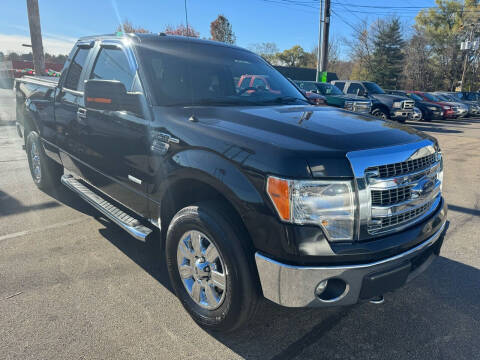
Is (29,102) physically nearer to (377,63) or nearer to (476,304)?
(476,304)

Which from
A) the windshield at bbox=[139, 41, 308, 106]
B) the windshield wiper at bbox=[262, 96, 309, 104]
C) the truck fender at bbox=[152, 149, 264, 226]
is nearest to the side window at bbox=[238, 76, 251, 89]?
the windshield at bbox=[139, 41, 308, 106]

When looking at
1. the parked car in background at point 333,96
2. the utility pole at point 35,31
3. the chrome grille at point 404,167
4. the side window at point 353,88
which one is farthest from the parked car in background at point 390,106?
the chrome grille at point 404,167

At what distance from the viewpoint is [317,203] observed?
1.85 metres

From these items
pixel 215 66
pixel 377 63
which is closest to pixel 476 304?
pixel 215 66

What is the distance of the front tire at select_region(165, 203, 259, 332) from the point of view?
203cm

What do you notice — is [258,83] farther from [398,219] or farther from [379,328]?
[379,328]

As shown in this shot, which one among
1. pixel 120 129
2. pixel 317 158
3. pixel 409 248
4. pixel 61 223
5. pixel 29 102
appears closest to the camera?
pixel 317 158

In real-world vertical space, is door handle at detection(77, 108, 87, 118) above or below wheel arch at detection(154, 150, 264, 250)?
Result: above

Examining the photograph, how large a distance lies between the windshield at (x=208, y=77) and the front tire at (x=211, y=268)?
1.01 metres

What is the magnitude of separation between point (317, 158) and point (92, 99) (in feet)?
5.93

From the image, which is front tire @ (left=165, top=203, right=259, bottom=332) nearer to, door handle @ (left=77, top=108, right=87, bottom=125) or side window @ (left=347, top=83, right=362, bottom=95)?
→ door handle @ (left=77, top=108, right=87, bottom=125)

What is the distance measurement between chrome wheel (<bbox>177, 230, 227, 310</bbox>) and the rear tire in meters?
3.24

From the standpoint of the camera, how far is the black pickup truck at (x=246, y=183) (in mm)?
1866

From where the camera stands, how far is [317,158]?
6.17ft
